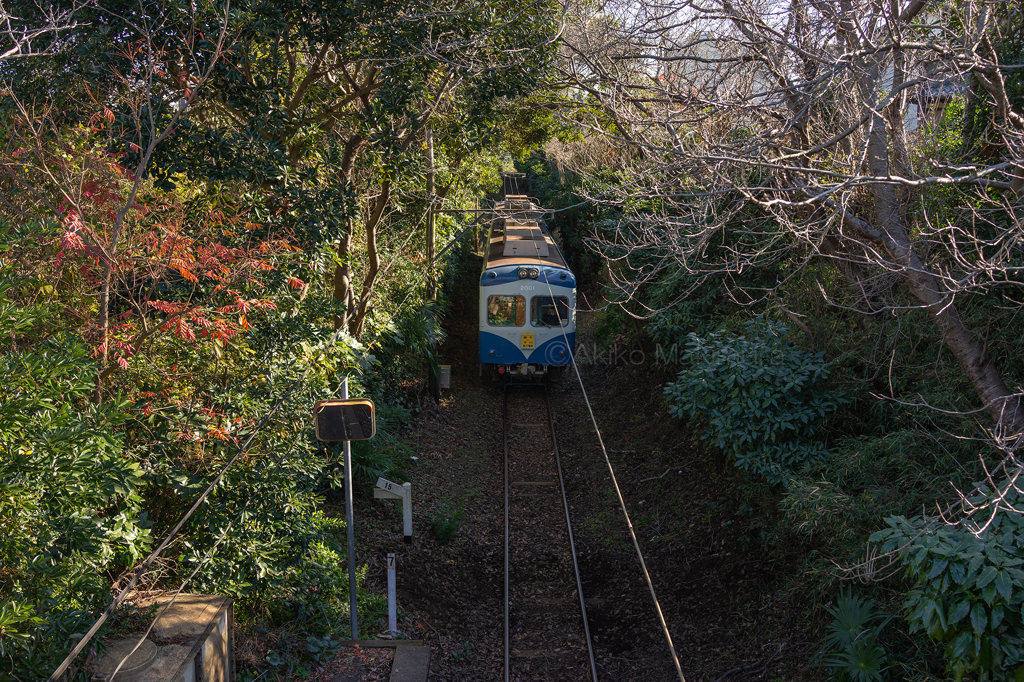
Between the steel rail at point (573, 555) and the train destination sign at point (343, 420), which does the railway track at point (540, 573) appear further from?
the train destination sign at point (343, 420)

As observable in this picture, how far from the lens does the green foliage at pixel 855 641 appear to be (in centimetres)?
513

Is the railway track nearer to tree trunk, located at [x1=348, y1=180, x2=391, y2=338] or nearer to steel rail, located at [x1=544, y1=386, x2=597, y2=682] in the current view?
steel rail, located at [x1=544, y1=386, x2=597, y2=682]

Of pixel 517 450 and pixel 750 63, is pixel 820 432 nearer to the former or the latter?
pixel 750 63

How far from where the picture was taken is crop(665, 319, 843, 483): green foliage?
743 centimetres

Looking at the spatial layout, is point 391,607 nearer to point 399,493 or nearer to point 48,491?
point 399,493

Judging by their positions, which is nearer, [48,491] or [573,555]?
[48,491]

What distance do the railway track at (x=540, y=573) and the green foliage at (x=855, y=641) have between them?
2305mm

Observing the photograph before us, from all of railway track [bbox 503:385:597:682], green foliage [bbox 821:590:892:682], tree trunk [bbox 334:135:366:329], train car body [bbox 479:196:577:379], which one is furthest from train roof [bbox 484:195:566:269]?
green foliage [bbox 821:590:892:682]

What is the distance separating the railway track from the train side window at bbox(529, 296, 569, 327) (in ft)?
7.39

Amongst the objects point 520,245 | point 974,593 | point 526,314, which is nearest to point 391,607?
point 974,593

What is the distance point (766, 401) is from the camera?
765cm

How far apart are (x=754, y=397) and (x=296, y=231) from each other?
5605mm

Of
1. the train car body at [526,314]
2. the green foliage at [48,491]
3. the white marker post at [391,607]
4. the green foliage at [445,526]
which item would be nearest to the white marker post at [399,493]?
the green foliage at [445,526]

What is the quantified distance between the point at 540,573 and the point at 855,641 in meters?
4.23
